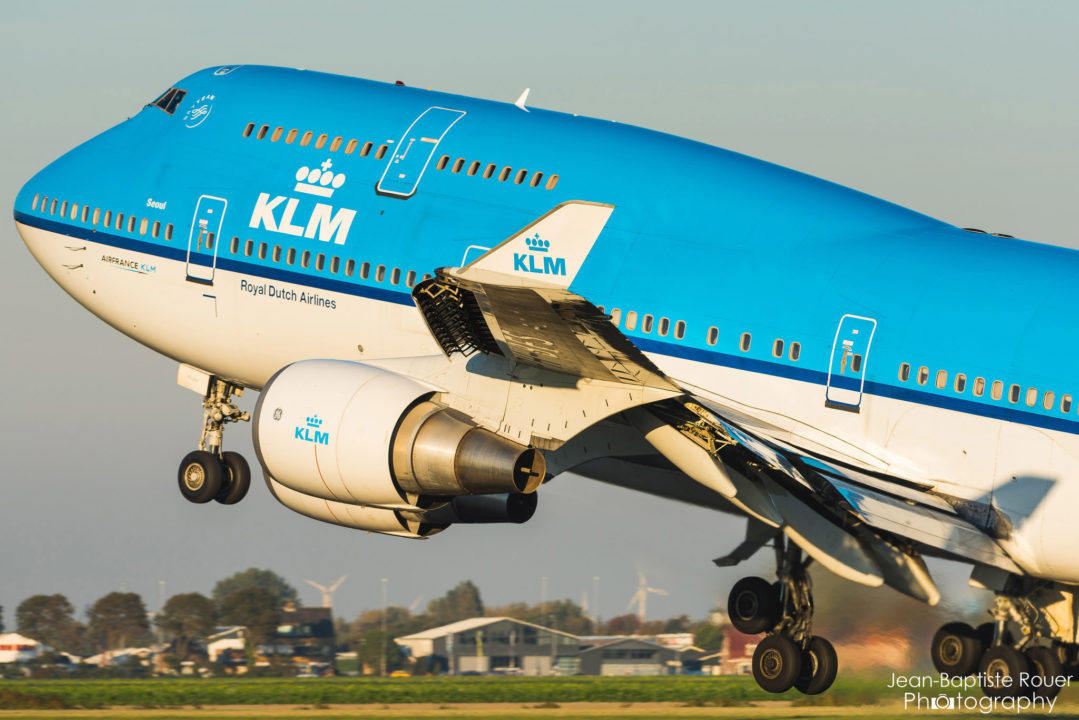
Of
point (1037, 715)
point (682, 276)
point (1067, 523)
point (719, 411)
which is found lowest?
point (1037, 715)

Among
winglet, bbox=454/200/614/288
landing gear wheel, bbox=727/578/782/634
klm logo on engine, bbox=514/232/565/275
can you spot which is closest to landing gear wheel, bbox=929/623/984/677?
landing gear wheel, bbox=727/578/782/634

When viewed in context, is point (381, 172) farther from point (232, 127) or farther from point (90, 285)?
point (90, 285)

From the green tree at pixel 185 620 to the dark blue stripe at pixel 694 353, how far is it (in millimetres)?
36023

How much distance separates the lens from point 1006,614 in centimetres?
2153

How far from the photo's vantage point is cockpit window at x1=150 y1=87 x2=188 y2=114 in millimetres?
27250

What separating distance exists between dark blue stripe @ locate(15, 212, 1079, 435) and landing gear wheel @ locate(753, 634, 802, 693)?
4018 millimetres

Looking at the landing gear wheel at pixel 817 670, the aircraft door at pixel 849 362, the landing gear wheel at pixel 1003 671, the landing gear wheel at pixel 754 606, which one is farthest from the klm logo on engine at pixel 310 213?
the landing gear wheel at pixel 1003 671

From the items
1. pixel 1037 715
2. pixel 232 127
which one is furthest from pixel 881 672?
pixel 232 127

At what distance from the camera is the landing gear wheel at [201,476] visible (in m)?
26.4

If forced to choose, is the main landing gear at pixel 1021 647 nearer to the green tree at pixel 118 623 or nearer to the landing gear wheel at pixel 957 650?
the landing gear wheel at pixel 957 650

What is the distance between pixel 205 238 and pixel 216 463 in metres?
3.67

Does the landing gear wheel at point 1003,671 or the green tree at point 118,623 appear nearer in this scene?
the landing gear wheel at point 1003,671

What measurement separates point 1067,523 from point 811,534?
313 cm

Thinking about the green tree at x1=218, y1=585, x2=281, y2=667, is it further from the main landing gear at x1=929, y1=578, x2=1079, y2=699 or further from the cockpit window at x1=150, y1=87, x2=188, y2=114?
the main landing gear at x1=929, y1=578, x2=1079, y2=699
